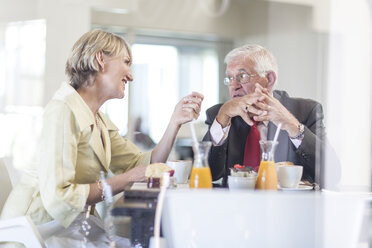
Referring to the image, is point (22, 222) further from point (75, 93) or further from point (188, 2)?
point (188, 2)

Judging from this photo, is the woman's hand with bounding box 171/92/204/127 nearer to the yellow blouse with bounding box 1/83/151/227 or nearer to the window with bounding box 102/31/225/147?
the window with bounding box 102/31/225/147

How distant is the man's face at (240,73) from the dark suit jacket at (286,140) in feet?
0.17

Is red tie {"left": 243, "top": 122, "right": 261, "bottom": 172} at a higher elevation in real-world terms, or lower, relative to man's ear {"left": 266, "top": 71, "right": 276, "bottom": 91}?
lower

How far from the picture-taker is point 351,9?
4.42 ft

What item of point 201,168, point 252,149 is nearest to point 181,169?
point 201,168

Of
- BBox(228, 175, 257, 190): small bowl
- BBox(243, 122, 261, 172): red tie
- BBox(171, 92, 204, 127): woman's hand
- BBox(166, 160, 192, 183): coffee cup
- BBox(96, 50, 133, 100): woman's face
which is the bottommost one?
BBox(228, 175, 257, 190): small bowl

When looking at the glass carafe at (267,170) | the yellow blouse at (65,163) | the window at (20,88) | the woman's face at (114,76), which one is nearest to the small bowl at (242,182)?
the glass carafe at (267,170)

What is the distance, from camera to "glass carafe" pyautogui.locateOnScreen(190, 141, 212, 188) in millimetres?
1164

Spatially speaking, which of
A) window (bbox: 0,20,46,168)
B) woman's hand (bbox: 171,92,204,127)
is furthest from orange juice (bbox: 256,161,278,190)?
window (bbox: 0,20,46,168)

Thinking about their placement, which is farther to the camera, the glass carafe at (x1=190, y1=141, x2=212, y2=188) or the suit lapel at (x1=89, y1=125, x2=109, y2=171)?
the suit lapel at (x1=89, y1=125, x2=109, y2=171)

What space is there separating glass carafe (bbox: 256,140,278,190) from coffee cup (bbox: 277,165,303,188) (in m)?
0.02

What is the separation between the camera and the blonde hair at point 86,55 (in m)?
1.25

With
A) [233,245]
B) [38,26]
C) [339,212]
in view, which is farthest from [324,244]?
[38,26]

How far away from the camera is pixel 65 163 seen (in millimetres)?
1199
